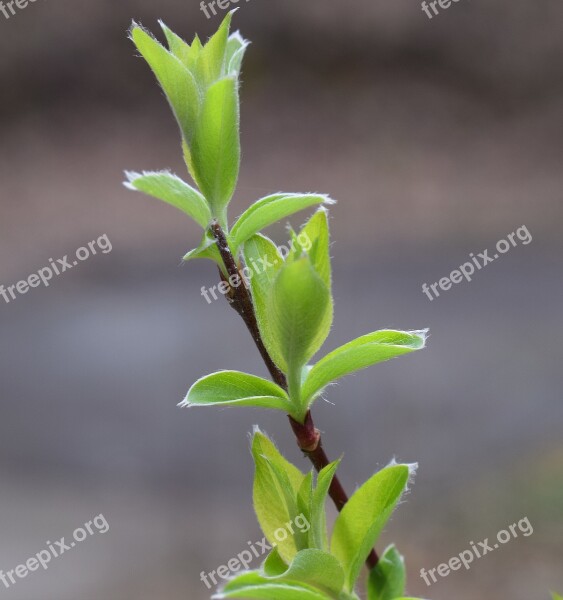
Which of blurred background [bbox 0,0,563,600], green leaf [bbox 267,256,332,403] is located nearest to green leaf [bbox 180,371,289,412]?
green leaf [bbox 267,256,332,403]

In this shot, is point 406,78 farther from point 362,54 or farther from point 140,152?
point 140,152

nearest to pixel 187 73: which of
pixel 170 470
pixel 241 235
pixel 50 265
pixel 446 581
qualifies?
pixel 241 235

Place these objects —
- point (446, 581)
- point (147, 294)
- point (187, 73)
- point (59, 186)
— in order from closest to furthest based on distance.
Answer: point (187, 73) < point (446, 581) < point (147, 294) < point (59, 186)

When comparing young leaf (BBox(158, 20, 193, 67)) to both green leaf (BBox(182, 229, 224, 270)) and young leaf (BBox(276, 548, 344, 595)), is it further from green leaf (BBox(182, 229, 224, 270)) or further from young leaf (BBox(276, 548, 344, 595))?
young leaf (BBox(276, 548, 344, 595))

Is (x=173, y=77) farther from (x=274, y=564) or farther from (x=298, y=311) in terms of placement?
(x=274, y=564)

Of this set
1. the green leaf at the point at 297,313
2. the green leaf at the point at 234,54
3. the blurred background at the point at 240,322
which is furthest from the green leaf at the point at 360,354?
the blurred background at the point at 240,322

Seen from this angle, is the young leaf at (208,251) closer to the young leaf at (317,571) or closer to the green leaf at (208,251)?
the green leaf at (208,251)
